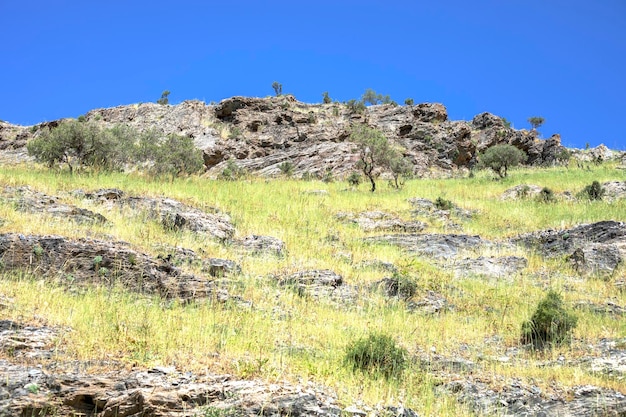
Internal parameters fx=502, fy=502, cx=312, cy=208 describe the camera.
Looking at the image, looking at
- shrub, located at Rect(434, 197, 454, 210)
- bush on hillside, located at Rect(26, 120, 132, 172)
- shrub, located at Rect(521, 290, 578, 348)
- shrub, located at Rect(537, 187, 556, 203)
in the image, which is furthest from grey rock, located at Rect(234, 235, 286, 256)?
→ shrub, located at Rect(537, 187, 556, 203)

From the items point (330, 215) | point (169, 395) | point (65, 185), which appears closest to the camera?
point (169, 395)

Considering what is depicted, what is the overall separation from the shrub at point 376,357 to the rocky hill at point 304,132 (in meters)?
25.3

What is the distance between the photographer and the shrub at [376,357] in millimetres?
6227

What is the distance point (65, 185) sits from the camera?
1605cm

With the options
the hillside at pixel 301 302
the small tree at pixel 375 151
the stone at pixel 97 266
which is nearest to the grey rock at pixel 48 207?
the hillside at pixel 301 302

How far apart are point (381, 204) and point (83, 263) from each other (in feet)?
47.4

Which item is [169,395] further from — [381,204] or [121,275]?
[381,204]

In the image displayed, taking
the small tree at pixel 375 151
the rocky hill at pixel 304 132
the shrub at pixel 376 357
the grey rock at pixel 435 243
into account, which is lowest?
the shrub at pixel 376 357

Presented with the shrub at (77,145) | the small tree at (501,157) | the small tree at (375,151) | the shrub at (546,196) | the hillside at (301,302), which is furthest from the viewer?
the small tree at (501,157)

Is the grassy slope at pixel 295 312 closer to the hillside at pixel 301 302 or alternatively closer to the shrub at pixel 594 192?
the hillside at pixel 301 302

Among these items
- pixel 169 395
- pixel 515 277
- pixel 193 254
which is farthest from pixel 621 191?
pixel 169 395

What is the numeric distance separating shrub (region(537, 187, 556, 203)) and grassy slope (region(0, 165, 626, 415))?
2.99 m

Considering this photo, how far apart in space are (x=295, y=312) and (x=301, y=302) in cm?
74

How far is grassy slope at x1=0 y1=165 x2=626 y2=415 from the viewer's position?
5527mm
